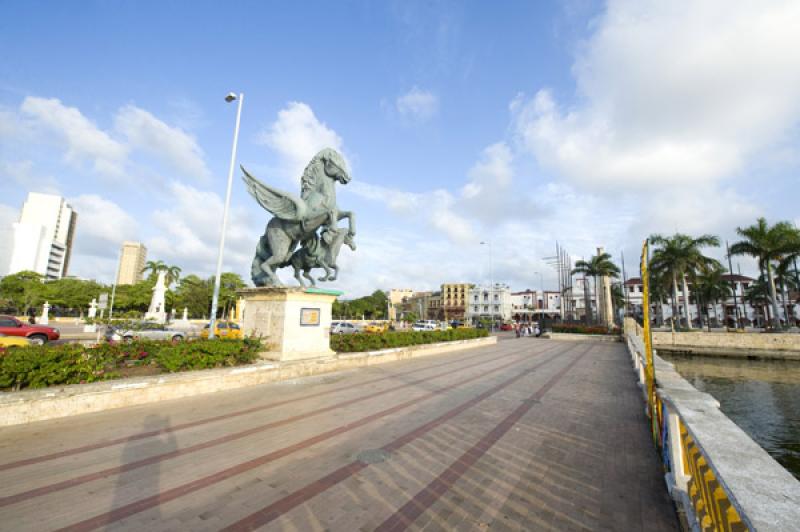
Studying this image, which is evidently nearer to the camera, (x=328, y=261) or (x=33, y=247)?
(x=328, y=261)

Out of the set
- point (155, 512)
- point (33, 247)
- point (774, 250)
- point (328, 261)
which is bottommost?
point (155, 512)

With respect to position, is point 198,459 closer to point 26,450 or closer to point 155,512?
point 155,512

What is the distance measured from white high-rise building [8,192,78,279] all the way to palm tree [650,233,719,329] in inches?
4424

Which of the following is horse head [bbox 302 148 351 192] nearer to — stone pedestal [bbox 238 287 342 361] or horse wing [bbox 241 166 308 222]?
horse wing [bbox 241 166 308 222]

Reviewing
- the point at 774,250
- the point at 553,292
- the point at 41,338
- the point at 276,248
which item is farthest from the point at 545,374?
the point at 553,292

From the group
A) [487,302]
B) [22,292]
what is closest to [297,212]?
[22,292]

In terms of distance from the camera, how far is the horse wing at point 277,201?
934 cm

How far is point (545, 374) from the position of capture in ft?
35.7

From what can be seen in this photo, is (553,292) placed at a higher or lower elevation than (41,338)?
higher

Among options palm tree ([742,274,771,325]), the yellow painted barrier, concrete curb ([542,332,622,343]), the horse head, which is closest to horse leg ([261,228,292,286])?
the horse head

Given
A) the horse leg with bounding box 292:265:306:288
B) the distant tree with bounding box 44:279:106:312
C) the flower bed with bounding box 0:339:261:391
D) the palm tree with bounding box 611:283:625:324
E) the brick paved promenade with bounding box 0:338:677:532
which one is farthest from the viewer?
the palm tree with bounding box 611:283:625:324

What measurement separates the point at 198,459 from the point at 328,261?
674cm

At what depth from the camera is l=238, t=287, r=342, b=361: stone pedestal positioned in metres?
9.00

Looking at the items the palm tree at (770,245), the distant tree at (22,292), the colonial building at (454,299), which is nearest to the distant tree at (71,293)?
the distant tree at (22,292)
